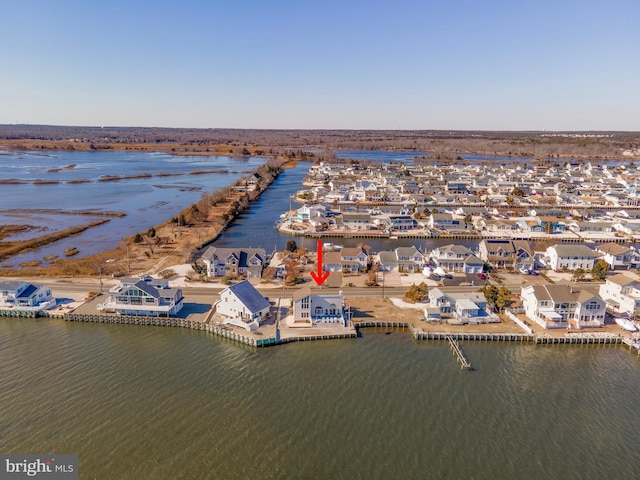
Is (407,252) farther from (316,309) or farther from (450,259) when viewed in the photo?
(316,309)

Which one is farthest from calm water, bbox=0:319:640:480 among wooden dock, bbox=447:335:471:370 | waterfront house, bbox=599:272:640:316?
waterfront house, bbox=599:272:640:316

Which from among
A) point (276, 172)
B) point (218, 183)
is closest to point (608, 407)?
point (218, 183)

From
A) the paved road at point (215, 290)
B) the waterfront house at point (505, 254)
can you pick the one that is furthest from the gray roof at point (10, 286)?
the waterfront house at point (505, 254)

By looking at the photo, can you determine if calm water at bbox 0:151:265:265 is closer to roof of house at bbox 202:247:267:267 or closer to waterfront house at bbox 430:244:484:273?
roof of house at bbox 202:247:267:267

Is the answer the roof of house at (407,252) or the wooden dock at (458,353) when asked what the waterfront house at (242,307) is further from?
the roof of house at (407,252)

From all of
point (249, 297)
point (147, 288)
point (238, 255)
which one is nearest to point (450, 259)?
point (238, 255)

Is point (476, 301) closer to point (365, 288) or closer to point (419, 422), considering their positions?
point (365, 288)

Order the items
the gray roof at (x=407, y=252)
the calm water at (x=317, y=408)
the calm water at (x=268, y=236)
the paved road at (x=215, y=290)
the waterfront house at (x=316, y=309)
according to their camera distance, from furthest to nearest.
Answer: the calm water at (x=268, y=236) < the gray roof at (x=407, y=252) < the paved road at (x=215, y=290) < the waterfront house at (x=316, y=309) < the calm water at (x=317, y=408)
